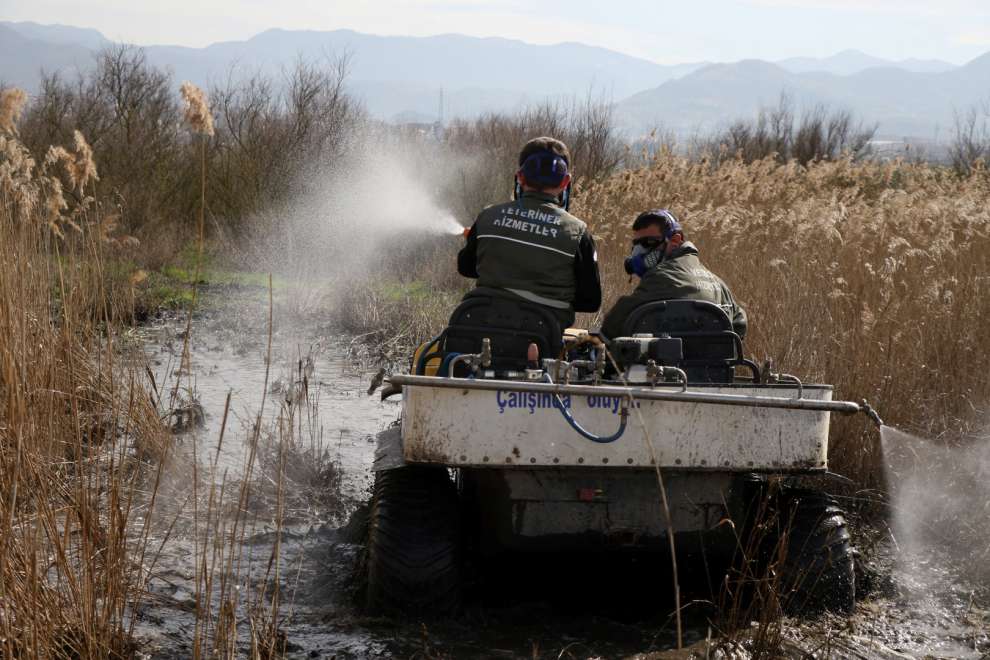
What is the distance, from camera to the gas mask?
587 cm

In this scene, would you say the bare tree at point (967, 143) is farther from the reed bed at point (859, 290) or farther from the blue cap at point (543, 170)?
the blue cap at point (543, 170)

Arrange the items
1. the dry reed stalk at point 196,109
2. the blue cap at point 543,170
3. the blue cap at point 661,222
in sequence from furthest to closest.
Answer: the blue cap at point 661,222
the blue cap at point 543,170
the dry reed stalk at point 196,109

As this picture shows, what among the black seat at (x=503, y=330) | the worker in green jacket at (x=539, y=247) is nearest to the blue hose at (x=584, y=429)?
the black seat at (x=503, y=330)

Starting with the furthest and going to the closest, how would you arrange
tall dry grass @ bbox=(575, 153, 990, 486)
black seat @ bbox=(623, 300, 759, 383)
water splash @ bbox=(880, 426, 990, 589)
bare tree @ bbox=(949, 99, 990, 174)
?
bare tree @ bbox=(949, 99, 990, 174) < tall dry grass @ bbox=(575, 153, 990, 486) < water splash @ bbox=(880, 426, 990, 589) < black seat @ bbox=(623, 300, 759, 383)

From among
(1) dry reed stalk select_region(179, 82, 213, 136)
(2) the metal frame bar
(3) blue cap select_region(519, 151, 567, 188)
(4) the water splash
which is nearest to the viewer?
(1) dry reed stalk select_region(179, 82, 213, 136)

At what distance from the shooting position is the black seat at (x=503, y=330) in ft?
16.6

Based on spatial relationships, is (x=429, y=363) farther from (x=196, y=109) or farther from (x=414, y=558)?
(x=196, y=109)

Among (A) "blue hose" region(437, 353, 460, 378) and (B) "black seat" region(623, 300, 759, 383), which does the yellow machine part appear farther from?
(B) "black seat" region(623, 300, 759, 383)

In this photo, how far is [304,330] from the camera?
40.6 feet

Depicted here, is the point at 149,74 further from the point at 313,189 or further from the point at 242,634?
the point at 242,634

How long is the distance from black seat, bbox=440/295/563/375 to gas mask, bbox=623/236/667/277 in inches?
35.3

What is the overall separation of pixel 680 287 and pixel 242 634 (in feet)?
8.48

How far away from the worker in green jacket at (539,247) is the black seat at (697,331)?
1.00 feet

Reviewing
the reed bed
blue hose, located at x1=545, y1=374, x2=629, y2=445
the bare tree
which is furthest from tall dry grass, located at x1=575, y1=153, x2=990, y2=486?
the bare tree
